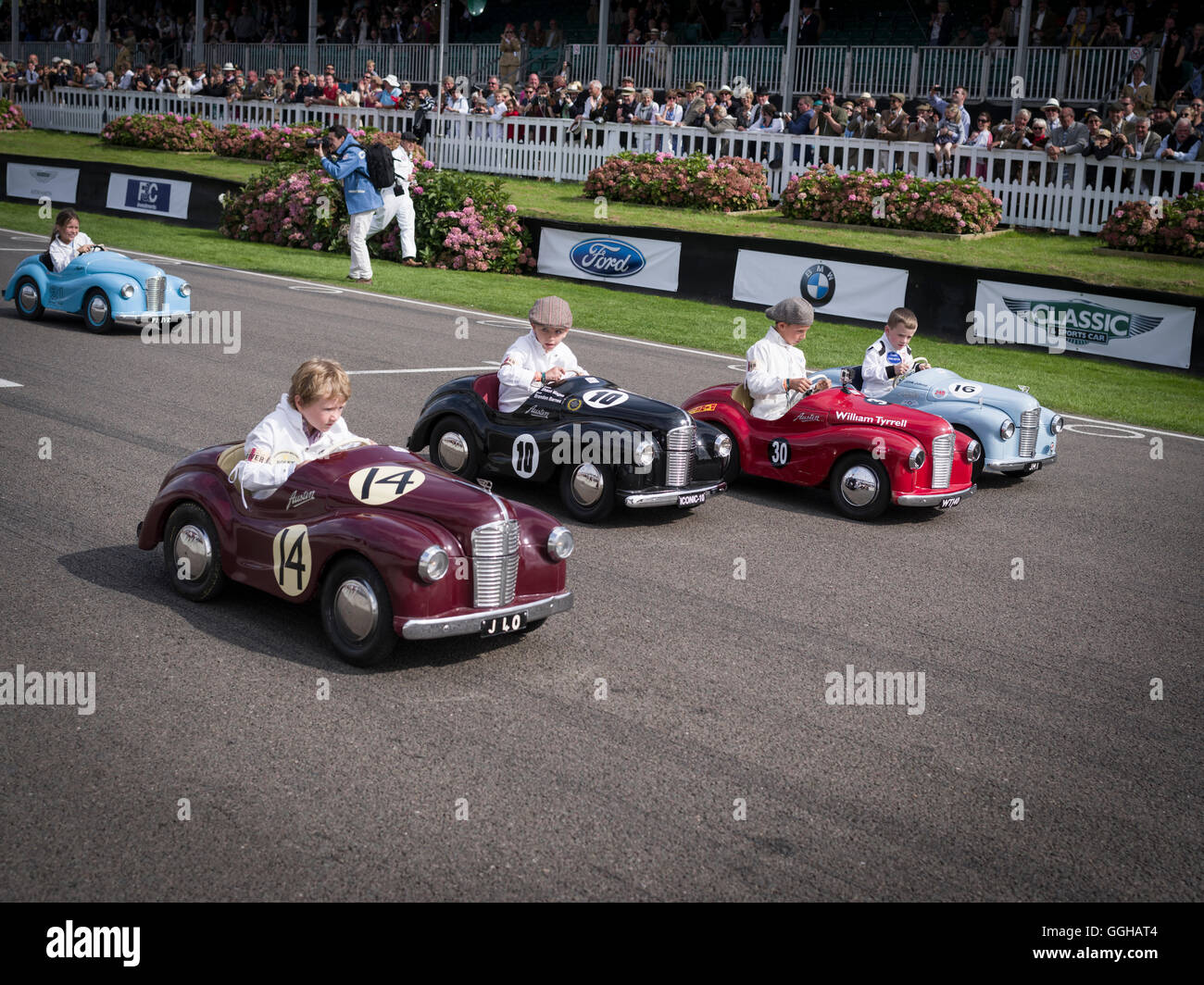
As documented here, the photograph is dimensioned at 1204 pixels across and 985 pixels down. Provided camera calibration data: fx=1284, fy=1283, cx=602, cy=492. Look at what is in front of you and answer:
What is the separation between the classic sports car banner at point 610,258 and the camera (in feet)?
69.9

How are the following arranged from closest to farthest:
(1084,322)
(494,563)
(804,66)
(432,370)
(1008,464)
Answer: (494,563)
(1008,464)
(432,370)
(1084,322)
(804,66)

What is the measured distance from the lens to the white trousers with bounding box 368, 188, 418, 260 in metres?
22.0

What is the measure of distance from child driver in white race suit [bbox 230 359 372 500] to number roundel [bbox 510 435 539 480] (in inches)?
101

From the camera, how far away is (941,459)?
9.49 m

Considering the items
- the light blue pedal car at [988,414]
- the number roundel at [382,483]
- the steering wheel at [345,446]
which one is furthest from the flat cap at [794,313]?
the number roundel at [382,483]

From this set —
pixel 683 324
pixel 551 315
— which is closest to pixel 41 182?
pixel 683 324

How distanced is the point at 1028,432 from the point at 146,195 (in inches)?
889

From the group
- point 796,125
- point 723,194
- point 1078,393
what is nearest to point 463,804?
point 1078,393

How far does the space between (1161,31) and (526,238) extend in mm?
15150

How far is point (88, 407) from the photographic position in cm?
1123

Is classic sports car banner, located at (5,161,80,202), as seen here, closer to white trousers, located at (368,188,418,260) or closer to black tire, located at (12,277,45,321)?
white trousers, located at (368,188,418,260)

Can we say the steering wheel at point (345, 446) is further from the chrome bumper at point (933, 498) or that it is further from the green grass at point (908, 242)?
the green grass at point (908, 242)

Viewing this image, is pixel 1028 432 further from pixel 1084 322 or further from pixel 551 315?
pixel 1084 322

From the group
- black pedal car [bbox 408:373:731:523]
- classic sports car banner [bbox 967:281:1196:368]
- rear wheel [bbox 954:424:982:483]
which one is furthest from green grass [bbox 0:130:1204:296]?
black pedal car [bbox 408:373:731:523]
